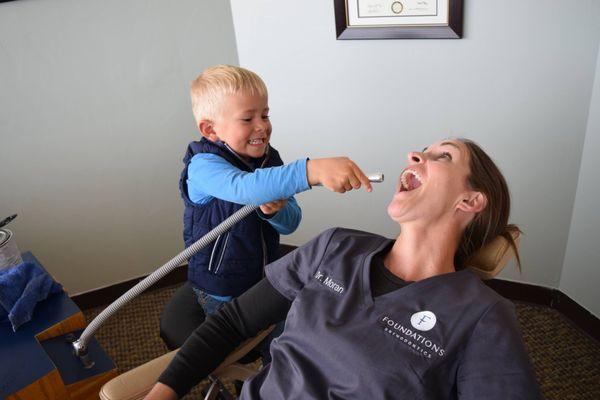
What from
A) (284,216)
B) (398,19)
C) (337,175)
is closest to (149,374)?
(284,216)

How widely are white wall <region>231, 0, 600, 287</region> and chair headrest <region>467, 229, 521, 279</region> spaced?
0.84m

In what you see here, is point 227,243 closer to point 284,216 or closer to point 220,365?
point 284,216

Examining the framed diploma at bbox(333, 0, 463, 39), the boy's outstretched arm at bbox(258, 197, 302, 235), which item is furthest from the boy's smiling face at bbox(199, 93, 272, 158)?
the framed diploma at bbox(333, 0, 463, 39)

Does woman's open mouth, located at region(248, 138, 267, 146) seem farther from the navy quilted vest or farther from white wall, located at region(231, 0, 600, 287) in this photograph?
white wall, located at region(231, 0, 600, 287)

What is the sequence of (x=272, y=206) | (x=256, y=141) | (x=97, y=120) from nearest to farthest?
(x=272, y=206) < (x=256, y=141) < (x=97, y=120)

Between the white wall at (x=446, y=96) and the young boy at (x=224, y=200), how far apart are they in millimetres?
789

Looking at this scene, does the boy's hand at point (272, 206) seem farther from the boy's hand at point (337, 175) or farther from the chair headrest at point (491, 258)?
the chair headrest at point (491, 258)

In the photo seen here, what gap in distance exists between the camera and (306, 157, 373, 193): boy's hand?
111 centimetres

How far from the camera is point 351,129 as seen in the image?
2.31 metres

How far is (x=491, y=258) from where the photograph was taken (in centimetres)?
124

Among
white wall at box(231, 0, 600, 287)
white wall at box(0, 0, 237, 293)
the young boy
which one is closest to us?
the young boy

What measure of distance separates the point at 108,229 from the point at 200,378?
55.0 inches

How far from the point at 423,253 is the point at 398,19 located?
108 cm

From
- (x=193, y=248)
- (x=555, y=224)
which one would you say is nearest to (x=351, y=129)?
(x=555, y=224)
